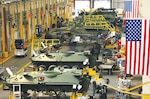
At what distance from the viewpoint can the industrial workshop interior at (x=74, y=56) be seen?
9984 mm

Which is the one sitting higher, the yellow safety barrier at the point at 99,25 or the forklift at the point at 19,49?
the yellow safety barrier at the point at 99,25

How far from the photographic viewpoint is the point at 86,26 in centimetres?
3105

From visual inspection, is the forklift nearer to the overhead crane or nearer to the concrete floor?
the overhead crane

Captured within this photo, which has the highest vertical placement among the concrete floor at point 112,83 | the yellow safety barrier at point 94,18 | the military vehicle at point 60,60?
the yellow safety barrier at point 94,18

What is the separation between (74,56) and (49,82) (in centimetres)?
582

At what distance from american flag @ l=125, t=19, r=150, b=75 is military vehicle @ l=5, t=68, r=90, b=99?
498cm

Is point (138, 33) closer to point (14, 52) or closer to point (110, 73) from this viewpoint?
point (110, 73)

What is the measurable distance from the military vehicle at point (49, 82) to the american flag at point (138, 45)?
4979mm

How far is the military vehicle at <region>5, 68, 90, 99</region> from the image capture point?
1471 cm

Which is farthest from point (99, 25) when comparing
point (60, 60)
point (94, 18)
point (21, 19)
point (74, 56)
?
point (60, 60)

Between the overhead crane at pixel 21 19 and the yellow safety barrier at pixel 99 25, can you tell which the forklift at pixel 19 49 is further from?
the yellow safety barrier at pixel 99 25

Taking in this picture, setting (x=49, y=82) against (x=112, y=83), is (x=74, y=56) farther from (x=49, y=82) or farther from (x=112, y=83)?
(x=49, y=82)

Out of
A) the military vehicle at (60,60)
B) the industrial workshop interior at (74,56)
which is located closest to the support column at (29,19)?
the industrial workshop interior at (74,56)

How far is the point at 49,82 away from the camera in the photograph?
48.3ft
